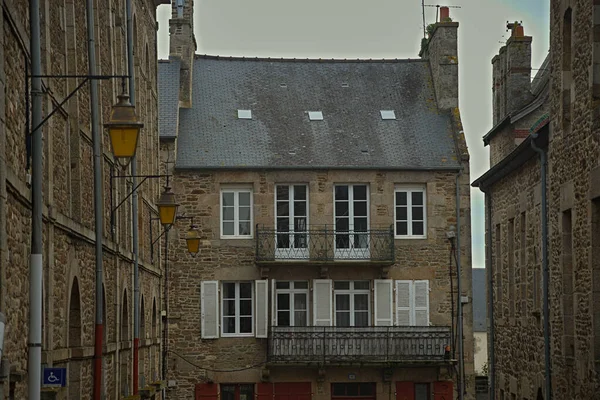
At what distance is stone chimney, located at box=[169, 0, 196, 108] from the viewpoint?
3884cm

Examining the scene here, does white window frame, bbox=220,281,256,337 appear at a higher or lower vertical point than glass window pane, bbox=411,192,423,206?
lower

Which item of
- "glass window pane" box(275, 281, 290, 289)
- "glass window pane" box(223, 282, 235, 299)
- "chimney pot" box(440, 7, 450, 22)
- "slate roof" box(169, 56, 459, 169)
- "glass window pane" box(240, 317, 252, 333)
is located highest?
"chimney pot" box(440, 7, 450, 22)

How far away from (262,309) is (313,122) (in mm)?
5978

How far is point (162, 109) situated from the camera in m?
37.4

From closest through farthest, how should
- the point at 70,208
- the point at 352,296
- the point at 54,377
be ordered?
the point at 54,377, the point at 70,208, the point at 352,296

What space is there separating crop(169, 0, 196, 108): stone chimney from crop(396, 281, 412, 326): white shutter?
818cm

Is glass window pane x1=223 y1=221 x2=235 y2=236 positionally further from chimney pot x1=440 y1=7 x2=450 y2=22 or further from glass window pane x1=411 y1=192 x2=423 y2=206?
chimney pot x1=440 y1=7 x2=450 y2=22

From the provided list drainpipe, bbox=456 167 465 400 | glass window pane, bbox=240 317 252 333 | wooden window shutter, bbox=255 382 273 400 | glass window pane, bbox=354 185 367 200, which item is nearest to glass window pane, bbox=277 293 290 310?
glass window pane, bbox=240 317 252 333

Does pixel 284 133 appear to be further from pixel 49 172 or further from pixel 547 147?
pixel 49 172

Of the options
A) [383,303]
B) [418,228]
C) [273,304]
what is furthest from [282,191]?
[383,303]

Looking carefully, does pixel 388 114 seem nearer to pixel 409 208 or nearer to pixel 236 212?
pixel 409 208

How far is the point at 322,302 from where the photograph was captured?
120 feet

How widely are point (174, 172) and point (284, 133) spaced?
368cm

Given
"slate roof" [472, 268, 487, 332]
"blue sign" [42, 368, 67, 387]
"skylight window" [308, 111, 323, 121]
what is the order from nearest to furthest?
"blue sign" [42, 368, 67, 387] < "skylight window" [308, 111, 323, 121] < "slate roof" [472, 268, 487, 332]
